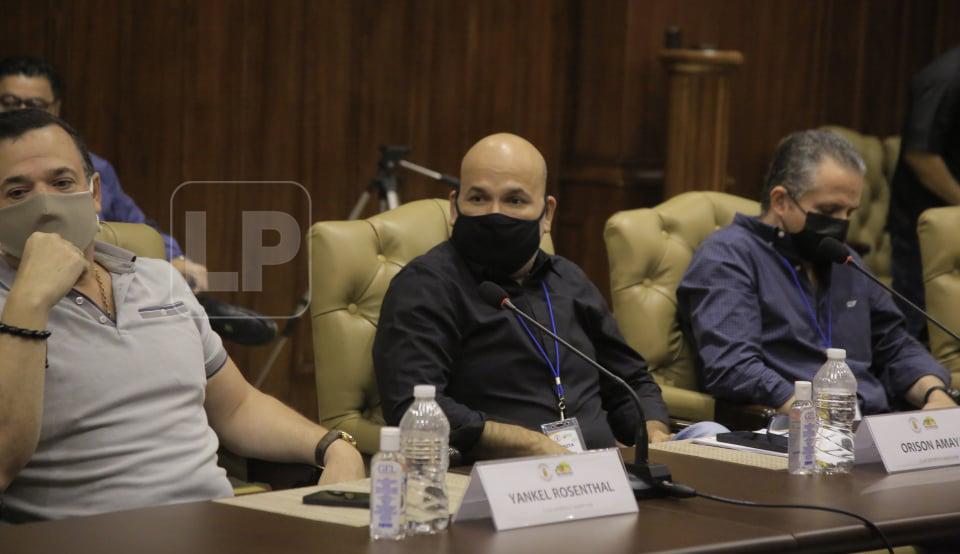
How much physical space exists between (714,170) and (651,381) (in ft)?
7.28

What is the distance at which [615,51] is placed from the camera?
5324mm

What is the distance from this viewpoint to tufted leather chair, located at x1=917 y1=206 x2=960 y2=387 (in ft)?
12.5

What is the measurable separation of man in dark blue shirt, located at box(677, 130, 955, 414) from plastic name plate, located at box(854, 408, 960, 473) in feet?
2.86

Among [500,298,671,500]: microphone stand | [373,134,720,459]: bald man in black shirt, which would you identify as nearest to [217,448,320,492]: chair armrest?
[373,134,720,459]: bald man in black shirt

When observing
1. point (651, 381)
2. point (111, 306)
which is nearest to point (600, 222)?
point (651, 381)

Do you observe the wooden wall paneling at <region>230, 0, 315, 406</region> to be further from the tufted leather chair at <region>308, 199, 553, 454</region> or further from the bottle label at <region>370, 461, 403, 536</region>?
the bottle label at <region>370, 461, 403, 536</region>

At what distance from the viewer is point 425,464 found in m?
1.82

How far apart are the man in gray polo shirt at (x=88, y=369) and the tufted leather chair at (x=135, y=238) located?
0.94 feet

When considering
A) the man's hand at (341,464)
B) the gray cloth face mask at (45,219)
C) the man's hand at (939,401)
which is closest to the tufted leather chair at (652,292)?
the man's hand at (939,401)

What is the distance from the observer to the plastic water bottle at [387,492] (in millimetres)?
1673

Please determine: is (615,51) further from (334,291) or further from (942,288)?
(334,291)

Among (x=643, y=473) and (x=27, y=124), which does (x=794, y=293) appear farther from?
(x=27, y=124)

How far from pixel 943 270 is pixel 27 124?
2609 millimetres

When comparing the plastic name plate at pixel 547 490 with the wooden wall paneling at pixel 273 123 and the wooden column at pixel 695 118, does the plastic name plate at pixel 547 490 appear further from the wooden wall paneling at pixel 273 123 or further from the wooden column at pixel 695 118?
the wooden column at pixel 695 118
